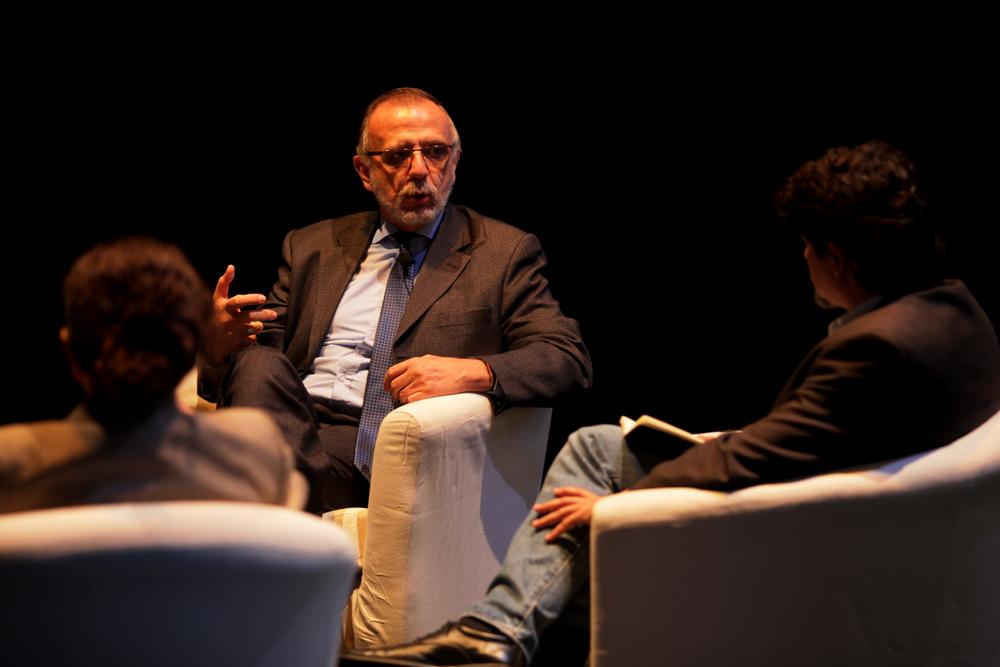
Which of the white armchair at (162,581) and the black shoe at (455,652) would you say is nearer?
the white armchair at (162,581)

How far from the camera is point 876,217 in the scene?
2.24 m

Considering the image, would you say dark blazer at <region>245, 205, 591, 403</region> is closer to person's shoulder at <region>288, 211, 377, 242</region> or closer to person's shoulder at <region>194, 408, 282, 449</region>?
person's shoulder at <region>288, 211, 377, 242</region>

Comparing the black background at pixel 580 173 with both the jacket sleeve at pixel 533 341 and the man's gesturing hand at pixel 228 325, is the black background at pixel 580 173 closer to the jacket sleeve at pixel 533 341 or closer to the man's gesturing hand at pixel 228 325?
the jacket sleeve at pixel 533 341

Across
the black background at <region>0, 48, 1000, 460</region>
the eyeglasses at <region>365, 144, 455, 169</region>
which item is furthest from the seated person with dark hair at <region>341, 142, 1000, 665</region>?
the black background at <region>0, 48, 1000, 460</region>

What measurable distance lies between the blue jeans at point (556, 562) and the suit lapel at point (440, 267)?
0.92 m

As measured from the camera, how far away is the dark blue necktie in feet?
10.3

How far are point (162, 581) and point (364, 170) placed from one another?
2.24m

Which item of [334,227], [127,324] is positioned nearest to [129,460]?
[127,324]

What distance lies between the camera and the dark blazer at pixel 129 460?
5.09 feet

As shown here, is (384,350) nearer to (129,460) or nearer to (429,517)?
(429,517)

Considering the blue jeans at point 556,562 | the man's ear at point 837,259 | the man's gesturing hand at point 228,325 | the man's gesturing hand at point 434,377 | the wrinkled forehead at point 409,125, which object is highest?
the wrinkled forehead at point 409,125

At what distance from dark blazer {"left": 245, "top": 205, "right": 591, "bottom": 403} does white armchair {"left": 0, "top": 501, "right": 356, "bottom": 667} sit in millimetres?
1525

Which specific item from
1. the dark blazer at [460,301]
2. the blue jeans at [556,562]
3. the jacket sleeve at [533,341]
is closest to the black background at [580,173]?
the dark blazer at [460,301]

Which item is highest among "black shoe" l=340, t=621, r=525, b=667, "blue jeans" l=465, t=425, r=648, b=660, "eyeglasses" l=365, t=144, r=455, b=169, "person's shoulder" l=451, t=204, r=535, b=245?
"eyeglasses" l=365, t=144, r=455, b=169
